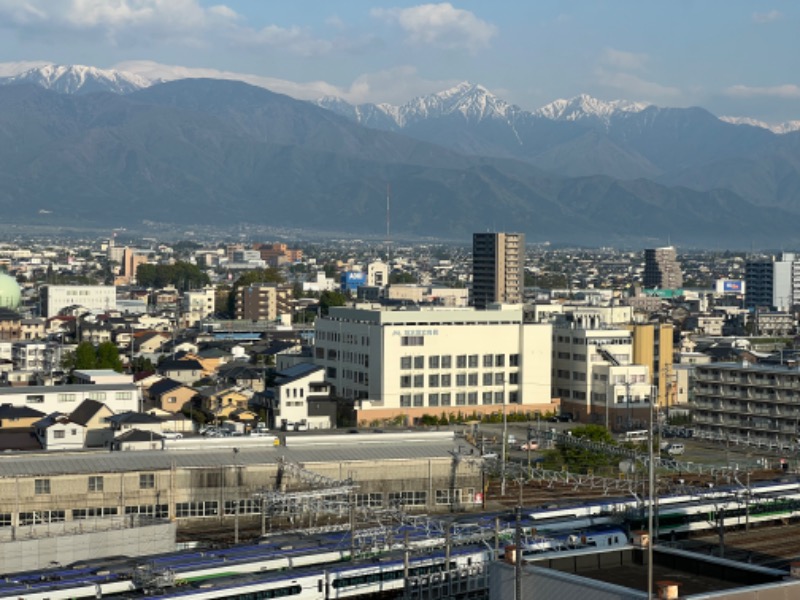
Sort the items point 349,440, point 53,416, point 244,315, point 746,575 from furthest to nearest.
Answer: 1. point 244,315
2. point 53,416
3. point 349,440
4. point 746,575

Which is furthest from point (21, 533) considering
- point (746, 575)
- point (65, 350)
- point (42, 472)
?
point (65, 350)

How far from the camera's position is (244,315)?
6906 centimetres

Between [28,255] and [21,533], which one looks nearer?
[21,533]

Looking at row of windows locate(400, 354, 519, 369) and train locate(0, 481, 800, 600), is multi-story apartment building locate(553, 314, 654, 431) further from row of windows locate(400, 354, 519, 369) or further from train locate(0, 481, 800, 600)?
train locate(0, 481, 800, 600)

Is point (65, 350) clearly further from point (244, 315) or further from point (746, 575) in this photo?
point (746, 575)

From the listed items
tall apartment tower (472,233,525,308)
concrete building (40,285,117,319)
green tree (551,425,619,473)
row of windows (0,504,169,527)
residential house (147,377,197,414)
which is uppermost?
tall apartment tower (472,233,525,308)

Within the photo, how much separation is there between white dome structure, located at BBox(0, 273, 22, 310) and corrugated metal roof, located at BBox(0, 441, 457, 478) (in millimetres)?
46927

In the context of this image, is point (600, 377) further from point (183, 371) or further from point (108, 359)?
point (108, 359)

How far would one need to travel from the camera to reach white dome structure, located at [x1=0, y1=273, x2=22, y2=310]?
6975 centimetres

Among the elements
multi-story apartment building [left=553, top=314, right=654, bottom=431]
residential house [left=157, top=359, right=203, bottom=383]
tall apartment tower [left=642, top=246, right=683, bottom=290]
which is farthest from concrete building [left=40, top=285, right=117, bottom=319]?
tall apartment tower [left=642, top=246, right=683, bottom=290]

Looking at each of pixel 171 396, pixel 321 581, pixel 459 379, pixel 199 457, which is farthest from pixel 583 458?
pixel 321 581

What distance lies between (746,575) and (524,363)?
22.9m

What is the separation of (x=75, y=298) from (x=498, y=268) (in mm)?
19888

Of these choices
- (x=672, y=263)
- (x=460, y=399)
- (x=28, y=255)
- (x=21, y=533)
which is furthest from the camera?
(x=28, y=255)
